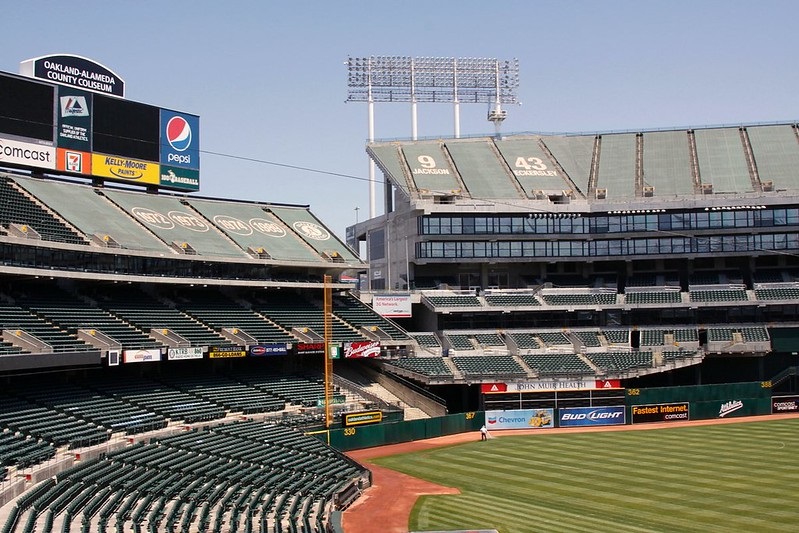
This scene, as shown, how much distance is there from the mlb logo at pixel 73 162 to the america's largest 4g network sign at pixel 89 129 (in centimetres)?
6

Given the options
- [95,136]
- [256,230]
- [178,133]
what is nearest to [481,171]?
[256,230]

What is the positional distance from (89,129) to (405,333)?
27.6 m

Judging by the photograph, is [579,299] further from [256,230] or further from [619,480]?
[619,480]

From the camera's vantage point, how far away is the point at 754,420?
6569 centimetres


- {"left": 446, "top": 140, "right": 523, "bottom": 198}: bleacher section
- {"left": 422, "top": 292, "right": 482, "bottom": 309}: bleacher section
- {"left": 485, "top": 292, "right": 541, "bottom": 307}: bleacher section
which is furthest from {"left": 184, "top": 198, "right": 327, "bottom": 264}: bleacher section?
{"left": 446, "top": 140, "right": 523, "bottom": 198}: bleacher section

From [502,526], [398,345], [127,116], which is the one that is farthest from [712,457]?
[127,116]

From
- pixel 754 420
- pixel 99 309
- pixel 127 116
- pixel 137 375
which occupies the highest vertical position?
pixel 127 116

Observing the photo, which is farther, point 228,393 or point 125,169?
point 125,169

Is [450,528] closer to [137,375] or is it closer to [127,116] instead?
[137,375]

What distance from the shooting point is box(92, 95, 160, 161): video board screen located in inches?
2254

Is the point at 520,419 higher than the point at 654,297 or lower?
lower

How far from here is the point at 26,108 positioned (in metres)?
52.8

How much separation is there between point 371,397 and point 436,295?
18598 mm

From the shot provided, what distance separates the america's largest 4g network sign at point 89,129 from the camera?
173 feet
